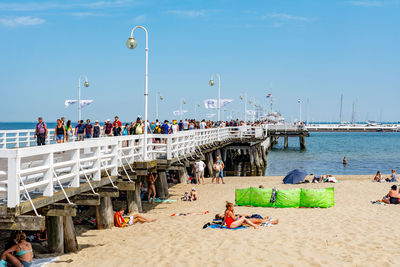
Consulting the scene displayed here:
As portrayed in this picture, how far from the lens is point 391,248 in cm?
956

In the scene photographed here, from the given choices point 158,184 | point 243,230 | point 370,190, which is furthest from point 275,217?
point 370,190

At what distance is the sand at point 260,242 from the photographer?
28.6 feet

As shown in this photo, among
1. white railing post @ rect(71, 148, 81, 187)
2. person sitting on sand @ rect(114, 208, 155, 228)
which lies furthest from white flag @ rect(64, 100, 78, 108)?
white railing post @ rect(71, 148, 81, 187)

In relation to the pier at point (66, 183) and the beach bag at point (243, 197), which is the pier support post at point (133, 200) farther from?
the beach bag at point (243, 197)

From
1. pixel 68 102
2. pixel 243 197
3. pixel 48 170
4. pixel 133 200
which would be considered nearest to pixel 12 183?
pixel 48 170

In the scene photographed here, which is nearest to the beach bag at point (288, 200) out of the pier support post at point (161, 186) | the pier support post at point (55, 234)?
the pier support post at point (161, 186)

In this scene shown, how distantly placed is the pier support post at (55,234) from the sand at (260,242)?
33 centimetres

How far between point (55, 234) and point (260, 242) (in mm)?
4415

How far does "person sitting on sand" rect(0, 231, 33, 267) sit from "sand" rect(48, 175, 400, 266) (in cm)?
97

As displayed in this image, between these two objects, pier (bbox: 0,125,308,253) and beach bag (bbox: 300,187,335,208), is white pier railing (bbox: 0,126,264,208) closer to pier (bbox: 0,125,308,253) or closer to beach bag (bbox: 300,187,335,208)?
pier (bbox: 0,125,308,253)

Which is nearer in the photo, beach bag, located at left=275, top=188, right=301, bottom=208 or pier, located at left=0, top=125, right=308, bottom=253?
pier, located at left=0, top=125, right=308, bottom=253

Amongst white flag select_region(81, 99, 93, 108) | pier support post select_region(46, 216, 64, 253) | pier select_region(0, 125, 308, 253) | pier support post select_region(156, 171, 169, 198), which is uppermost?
white flag select_region(81, 99, 93, 108)

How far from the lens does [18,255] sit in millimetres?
7656

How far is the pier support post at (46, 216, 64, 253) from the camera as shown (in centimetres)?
911
